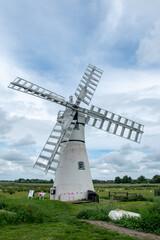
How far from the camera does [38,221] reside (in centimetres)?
914

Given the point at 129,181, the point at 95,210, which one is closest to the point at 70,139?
the point at 95,210

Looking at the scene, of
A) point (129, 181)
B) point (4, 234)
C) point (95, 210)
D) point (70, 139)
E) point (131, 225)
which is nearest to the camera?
point (4, 234)

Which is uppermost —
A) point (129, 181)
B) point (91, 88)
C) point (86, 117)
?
point (91, 88)

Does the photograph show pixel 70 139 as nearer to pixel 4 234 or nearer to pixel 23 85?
pixel 23 85

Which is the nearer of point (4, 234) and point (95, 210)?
point (4, 234)

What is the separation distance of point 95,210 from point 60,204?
13.8 feet

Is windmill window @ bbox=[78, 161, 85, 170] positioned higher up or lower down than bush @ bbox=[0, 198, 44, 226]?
higher up

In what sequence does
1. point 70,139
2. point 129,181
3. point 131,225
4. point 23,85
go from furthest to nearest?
1. point 129,181
2. point 70,139
3. point 23,85
4. point 131,225

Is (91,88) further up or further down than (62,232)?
further up

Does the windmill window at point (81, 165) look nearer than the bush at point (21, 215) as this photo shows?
No

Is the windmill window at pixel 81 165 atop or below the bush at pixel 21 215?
atop

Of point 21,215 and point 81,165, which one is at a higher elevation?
point 81,165

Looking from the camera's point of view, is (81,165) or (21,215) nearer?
(21,215)

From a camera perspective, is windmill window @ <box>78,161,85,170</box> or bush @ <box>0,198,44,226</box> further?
windmill window @ <box>78,161,85,170</box>
